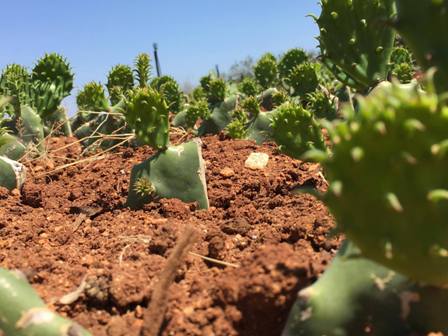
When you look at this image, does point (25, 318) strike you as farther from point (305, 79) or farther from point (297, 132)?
point (305, 79)

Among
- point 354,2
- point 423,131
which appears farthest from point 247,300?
point 354,2

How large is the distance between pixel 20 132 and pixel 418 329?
11.7ft

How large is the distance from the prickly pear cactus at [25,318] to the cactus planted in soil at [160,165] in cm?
120

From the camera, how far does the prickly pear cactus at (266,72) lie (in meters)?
6.66

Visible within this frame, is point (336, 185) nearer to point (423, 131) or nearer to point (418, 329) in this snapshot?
point (423, 131)

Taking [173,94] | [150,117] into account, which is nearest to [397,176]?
[150,117]

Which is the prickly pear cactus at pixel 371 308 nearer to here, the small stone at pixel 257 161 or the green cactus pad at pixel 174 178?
the green cactus pad at pixel 174 178

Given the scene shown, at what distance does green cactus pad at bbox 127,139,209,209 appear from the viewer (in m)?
2.54

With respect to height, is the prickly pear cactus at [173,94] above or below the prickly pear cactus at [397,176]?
above

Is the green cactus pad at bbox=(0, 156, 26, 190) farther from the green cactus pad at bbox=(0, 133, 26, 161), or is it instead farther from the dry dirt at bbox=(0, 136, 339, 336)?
the green cactus pad at bbox=(0, 133, 26, 161)

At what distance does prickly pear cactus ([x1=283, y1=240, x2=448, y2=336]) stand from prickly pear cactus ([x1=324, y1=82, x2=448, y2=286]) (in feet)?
0.67

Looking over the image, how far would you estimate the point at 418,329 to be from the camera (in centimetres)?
121

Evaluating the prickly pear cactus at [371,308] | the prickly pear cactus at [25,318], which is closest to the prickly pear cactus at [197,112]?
the prickly pear cactus at [25,318]

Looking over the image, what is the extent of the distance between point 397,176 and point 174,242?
1.04 meters
